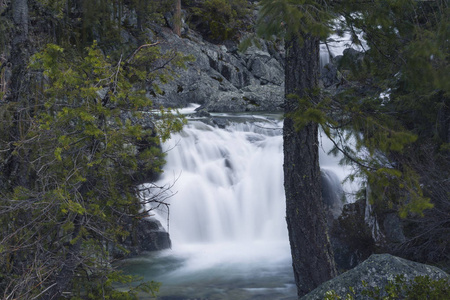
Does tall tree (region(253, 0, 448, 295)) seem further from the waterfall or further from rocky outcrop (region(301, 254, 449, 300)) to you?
the waterfall

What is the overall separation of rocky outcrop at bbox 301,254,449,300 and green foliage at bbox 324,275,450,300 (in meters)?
0.15

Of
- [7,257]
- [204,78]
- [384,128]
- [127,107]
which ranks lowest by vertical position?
[7,257]

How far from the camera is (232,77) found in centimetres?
2591

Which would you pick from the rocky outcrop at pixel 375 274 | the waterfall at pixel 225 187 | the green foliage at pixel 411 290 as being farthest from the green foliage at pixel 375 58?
the waterfall at pixel 225 187

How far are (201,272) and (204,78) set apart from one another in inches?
585

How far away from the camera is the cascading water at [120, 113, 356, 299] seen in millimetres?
9969

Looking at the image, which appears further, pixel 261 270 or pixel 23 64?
pixel 261 270

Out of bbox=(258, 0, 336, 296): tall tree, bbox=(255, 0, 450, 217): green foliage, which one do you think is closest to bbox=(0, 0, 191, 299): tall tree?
bbox=(255, 0, 450, 217): green foliage

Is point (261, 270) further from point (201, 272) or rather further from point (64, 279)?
point (64, 279)

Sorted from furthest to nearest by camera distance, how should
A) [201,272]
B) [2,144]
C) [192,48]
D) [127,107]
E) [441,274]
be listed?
[192,48] → [201,272] → [2,144] → [127,107] → [441,274]

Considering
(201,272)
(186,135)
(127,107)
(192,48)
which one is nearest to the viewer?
(127,107)

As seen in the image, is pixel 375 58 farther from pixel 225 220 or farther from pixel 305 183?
pixel 225 220

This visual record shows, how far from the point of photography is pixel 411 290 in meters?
4.08

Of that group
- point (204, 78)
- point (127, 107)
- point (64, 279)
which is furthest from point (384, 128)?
point (204, 78)
